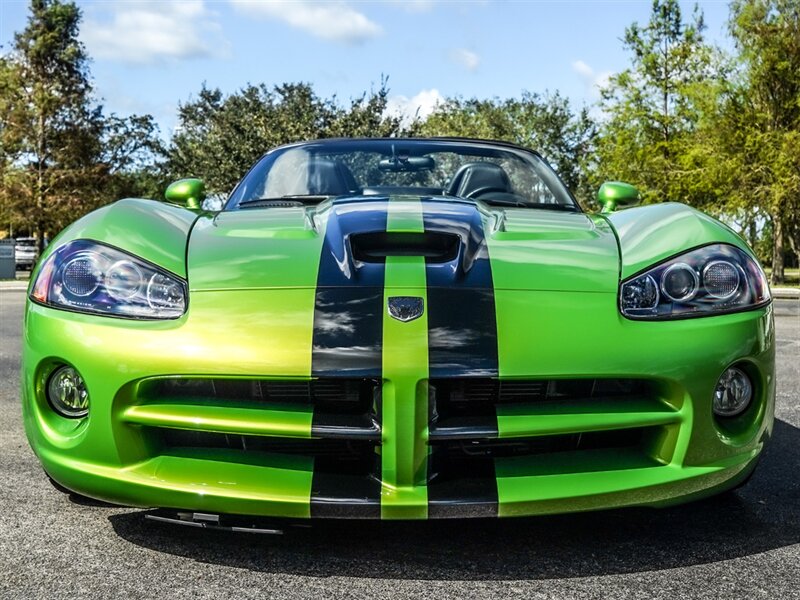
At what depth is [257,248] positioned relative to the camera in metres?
2.57

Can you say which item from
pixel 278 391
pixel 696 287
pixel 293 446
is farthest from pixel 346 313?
pixel 696 287

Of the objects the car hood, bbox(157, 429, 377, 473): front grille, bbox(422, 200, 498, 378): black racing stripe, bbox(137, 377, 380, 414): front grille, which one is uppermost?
the car hood

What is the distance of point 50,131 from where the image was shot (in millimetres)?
34219

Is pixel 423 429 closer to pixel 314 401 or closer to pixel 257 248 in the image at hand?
pixel 314 401

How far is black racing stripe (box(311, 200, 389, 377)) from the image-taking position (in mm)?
2162

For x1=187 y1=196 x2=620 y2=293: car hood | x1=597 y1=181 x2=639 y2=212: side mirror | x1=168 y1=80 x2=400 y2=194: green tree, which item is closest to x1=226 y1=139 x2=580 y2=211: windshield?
x1=597 y1=181 x2=639 y2=212: side mirror

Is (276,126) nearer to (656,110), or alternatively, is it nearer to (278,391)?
(656,110)

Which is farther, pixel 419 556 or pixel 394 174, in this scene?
pixel 394 174

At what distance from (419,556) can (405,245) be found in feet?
2.77

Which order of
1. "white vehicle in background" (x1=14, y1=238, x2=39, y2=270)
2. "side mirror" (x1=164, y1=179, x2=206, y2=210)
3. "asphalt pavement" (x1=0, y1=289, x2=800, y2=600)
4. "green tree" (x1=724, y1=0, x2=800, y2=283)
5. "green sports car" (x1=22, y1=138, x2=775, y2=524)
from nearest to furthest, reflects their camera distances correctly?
"asphalt pavement" (x1=0, y1=289, x2=800, y2=600)
"green sports car" (x1=22, y1=138, x2=775, y2=524)
"side mirror" (x1=164, y1=179, x2=206, y2=210)
"green tree" (x1=724, y1=0, x2=800, y2=283)
"white vehicle in background" (x1=14, y1=238, x2=39, y2=270)

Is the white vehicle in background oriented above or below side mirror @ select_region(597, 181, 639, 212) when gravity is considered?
below

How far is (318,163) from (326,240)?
1.42 meters

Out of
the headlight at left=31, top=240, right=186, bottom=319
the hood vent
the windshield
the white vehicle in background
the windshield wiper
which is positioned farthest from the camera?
the white vehicle in background

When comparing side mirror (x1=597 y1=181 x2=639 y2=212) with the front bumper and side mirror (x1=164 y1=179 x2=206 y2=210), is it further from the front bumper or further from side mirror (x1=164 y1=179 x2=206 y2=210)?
side mirror (x1=164 y1=179 x2=206 y2=210)
